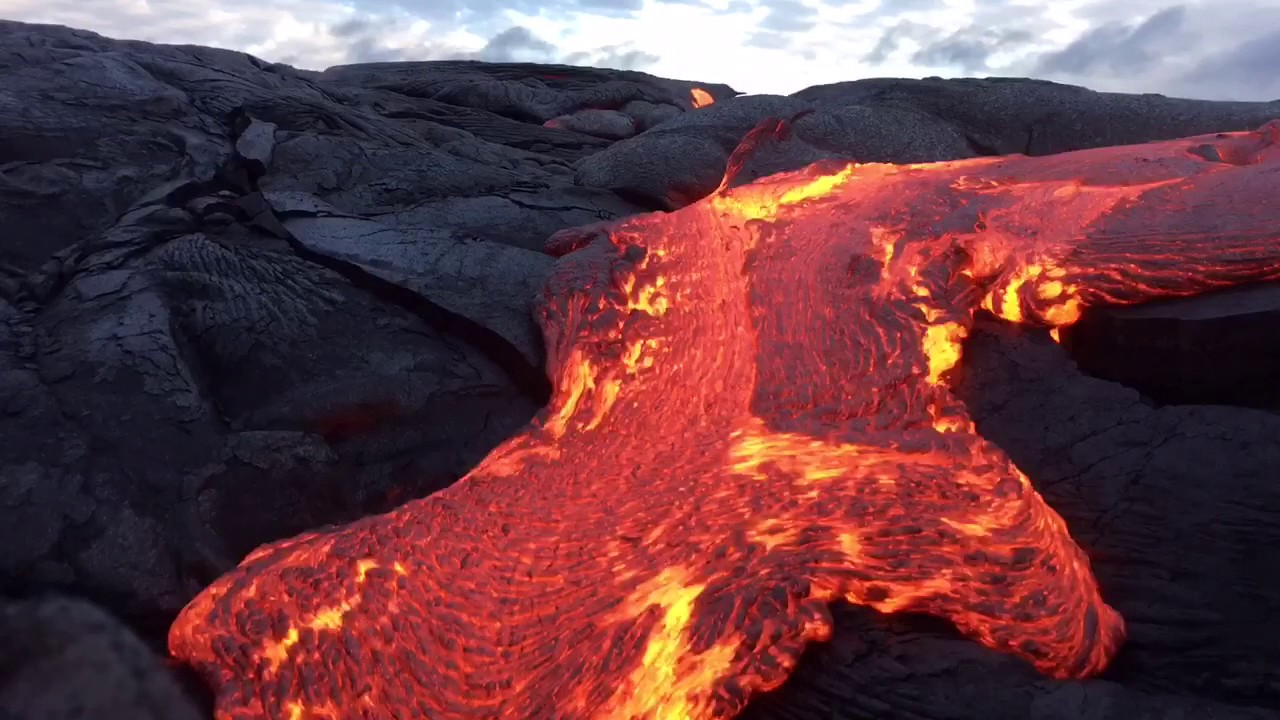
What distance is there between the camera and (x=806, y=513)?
1505 mm

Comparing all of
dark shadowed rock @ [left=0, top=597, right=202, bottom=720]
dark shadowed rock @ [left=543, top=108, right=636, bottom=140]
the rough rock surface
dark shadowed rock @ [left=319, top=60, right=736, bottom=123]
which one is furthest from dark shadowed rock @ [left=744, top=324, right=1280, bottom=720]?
dark shadowed rock @ [left=319, top=60, right=736, bottom=123]

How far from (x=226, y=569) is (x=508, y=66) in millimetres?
4309

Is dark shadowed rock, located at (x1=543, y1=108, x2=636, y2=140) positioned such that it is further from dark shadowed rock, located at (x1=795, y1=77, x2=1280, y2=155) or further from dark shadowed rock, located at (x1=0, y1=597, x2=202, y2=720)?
dark shadowed rock, located at (x1=0, y1=597, x2=202, y2=720)

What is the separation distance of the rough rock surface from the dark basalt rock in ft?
0.04

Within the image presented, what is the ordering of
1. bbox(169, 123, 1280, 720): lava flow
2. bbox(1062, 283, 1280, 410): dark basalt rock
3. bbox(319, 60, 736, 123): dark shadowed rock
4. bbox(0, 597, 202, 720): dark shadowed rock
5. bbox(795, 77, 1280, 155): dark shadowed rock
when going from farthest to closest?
bbox(319, 60, 736, 123): dark shadowed rock → bbox(795, 77, 1280, 155): dark shadowed rock → bbox(1062, 283, 1280, 410): dark basalt rock → bbox(169, 123, 1280, 720): lava flow → bbox(0, 597, 202, 720): dark shadowed rock

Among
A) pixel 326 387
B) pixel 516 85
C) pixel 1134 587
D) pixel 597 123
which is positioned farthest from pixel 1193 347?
pixel 516 85

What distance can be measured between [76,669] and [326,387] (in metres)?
0.71

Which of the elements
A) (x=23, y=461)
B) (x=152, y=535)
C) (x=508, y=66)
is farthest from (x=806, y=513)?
(x=508, y=66)

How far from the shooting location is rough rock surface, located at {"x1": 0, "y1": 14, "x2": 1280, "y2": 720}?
136cm

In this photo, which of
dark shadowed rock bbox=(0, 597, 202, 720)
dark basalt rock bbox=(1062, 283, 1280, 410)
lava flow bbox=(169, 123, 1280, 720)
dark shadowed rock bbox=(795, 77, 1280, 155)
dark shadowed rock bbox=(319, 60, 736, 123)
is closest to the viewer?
dark shadowed rock bbox=(0, 597, 202, 720)

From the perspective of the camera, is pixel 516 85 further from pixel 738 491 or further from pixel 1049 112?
pixel 738 491

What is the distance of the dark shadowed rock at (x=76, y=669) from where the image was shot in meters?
1.25

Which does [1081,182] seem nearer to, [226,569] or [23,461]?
[226,569]

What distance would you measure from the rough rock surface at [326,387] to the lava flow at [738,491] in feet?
0.32
